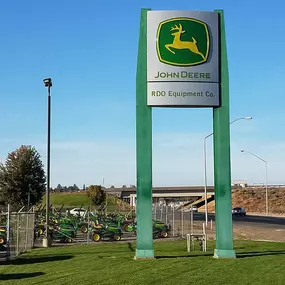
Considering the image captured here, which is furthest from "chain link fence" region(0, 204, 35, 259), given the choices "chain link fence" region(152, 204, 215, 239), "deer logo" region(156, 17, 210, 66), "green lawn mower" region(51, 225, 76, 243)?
"deer logo" region(156, 17, 210, 66)

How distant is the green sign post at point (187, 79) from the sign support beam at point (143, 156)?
32 mm

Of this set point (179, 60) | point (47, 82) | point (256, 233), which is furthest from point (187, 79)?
point (256, 233)

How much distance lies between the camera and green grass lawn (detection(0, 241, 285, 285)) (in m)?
12.7

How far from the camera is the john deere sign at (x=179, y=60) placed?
17.3m

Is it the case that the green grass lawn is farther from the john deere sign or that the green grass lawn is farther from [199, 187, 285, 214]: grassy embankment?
[199, 187, 285, 214]: grassy embankment

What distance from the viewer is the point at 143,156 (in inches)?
671

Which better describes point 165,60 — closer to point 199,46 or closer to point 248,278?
point 199,46

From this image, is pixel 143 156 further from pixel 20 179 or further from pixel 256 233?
pixel 20 179

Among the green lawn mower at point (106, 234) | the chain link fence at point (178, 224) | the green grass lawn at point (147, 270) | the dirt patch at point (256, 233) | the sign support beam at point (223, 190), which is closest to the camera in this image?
the green grass lawn at point (147, 270)

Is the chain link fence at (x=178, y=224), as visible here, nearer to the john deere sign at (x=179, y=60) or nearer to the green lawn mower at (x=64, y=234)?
the green lawn mower at (x=64, y=234)

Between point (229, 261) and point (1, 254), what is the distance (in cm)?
937

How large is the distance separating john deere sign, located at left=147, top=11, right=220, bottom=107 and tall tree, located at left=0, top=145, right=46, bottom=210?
37728 millimetres

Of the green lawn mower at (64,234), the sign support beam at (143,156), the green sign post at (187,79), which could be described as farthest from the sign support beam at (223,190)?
the green lawn mower at (64,234)

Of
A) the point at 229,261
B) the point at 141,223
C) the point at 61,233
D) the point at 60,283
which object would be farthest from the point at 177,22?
the point at 61,233
